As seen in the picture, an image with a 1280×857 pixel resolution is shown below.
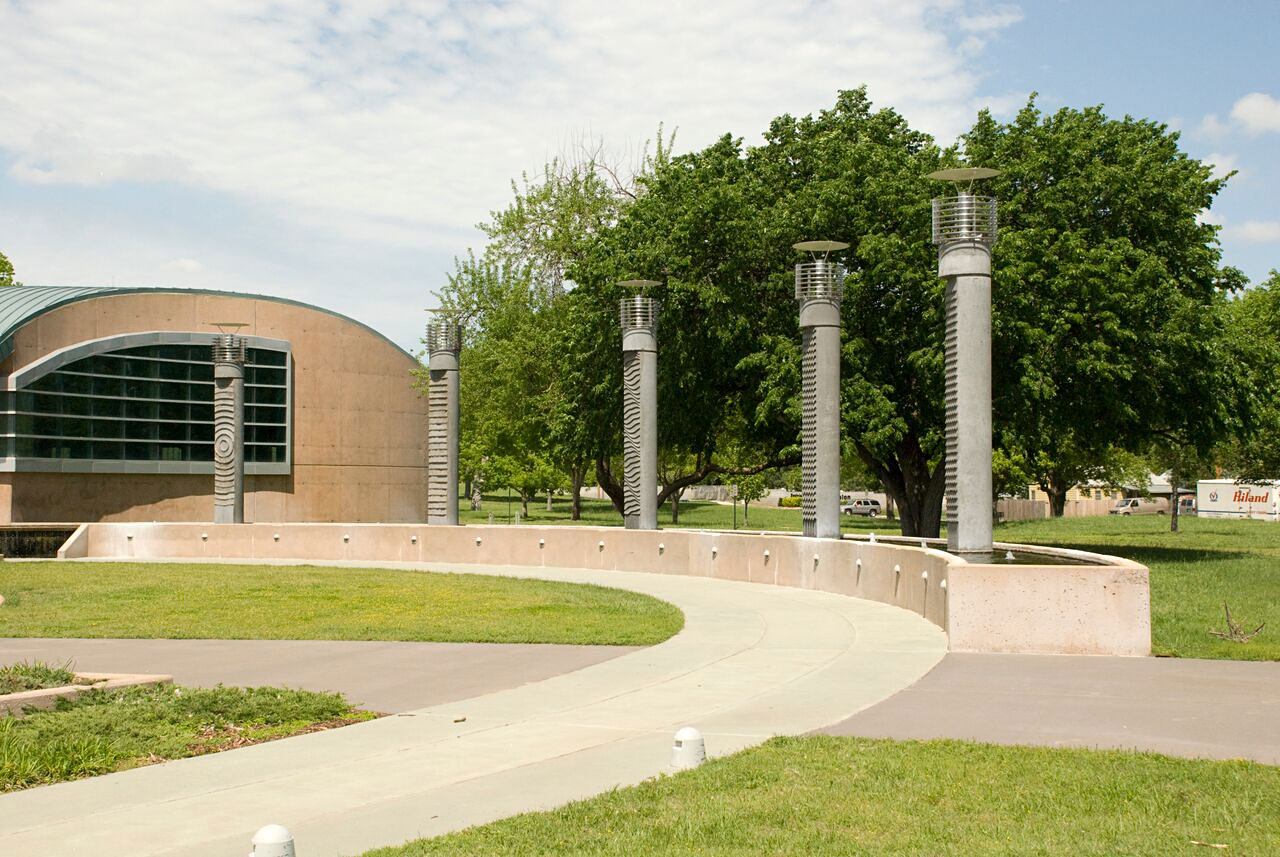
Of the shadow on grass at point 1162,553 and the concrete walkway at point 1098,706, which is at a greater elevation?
the concrete walkway at point 1098,706

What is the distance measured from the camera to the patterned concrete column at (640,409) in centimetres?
3105

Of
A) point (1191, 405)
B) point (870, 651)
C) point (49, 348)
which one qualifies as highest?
point (49, 348)

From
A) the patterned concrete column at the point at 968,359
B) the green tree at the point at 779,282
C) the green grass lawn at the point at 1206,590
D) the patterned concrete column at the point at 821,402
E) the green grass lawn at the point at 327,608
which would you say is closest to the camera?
the green grass lawn at the point at 1206,590

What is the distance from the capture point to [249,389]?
57406 mm

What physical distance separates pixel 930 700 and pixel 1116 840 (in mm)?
4940

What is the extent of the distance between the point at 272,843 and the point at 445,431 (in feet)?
102

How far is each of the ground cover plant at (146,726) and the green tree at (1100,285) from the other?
22783 millimetres

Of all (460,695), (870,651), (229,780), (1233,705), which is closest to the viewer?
(229,780)

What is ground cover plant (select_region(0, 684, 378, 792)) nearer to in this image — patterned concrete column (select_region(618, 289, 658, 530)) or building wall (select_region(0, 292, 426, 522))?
patterned concrete column (select_region(618, 289, 658, 530))

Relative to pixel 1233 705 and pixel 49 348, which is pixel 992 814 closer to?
pixel 1233 705

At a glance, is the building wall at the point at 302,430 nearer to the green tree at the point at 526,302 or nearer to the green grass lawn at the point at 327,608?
the green tree at the point at 526,302

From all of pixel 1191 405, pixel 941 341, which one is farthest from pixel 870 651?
pixel 1191 405

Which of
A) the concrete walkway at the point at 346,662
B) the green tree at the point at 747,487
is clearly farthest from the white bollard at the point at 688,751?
the green tree at the point at 747,487

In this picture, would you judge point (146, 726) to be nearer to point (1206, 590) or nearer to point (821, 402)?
point (821, 402)
